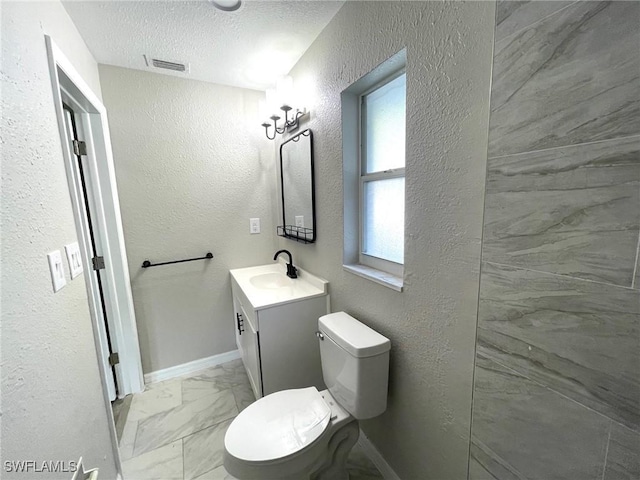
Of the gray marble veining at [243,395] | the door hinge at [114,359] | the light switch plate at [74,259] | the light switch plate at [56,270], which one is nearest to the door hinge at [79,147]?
the light switch plate at [74,259]

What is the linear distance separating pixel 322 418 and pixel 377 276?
670mm

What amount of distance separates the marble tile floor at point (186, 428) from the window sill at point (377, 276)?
1026 millimetres

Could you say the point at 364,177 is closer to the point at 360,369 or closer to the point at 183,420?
the point at 360,369

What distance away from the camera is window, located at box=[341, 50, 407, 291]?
4.00 feet

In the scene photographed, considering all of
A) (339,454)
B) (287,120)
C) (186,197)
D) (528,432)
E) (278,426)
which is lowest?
(339,454)

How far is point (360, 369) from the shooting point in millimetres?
1105

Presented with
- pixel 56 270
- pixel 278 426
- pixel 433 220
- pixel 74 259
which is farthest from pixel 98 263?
pixel 433 220

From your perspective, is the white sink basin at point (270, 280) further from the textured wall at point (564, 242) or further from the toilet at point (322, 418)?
the textured wall at point (564, 242)

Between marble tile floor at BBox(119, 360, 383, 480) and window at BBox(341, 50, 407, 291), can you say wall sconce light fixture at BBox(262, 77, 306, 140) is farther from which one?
marble tile floor at BBox(119, 360, 383, 480)

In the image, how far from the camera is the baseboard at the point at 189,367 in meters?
2.09

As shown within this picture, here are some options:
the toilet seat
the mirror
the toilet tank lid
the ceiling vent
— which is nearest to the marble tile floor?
the toilet seat

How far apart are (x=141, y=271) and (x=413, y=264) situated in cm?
197

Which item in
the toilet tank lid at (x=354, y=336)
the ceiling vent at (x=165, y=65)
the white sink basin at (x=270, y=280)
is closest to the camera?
→ the toilet tank lid at (x=354, y=336)

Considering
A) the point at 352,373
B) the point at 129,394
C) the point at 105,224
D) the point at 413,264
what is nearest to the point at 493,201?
the point at 413,264
